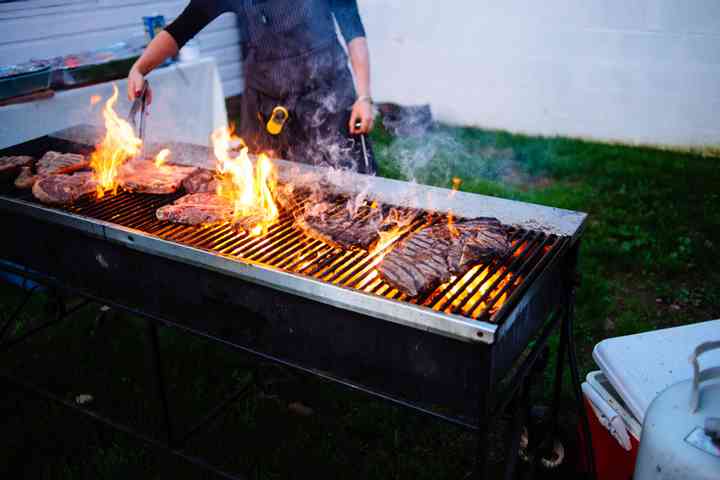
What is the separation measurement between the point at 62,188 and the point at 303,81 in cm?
201

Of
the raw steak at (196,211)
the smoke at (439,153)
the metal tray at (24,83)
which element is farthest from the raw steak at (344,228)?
the smoke at (439,153)

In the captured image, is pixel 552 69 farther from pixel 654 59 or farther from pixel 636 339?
pixel 636 339

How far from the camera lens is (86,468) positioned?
3623 mm

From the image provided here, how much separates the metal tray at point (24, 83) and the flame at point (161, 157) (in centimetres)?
189

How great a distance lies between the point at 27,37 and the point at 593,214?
22.0ft

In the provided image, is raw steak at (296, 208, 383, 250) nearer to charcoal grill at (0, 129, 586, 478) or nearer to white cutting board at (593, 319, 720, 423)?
charcoal grill at (0, 129, 586, 478)

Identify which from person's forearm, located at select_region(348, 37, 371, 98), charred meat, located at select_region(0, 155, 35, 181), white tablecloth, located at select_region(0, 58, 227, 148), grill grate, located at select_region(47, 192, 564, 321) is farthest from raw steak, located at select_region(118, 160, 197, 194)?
white tablecloth, located at select_region(0, 58, 227, 148)

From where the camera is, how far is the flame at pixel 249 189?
121 inches

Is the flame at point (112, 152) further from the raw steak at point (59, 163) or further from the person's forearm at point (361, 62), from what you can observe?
the person's forearm at point (361, 62)

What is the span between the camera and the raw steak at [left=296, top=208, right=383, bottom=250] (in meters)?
2.79

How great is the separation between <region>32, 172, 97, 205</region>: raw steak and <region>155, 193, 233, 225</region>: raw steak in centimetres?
57

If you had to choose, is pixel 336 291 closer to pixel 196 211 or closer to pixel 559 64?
pixel 196 211

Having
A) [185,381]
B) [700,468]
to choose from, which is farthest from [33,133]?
[700,468]

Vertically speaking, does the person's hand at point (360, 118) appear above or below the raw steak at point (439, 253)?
above
